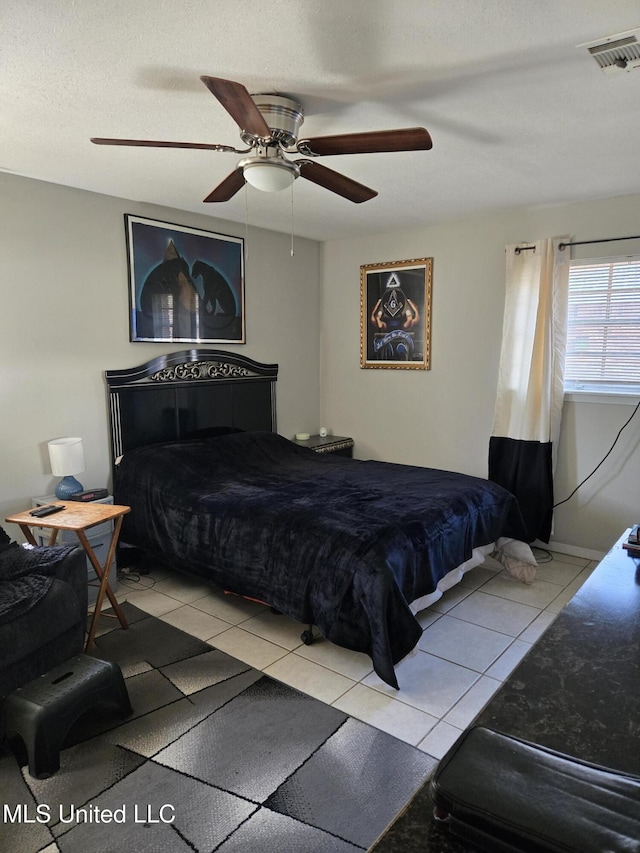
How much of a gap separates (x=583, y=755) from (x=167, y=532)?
112 inches

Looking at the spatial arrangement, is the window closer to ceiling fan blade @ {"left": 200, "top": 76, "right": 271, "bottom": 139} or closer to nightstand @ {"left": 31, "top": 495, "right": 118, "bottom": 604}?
ceiling fan blade @ {"left": 200, "top": 76, "right": 271, "bottom": 139}

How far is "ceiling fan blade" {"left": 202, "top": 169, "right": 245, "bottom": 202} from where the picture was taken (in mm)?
2420

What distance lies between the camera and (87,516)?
9.12ft

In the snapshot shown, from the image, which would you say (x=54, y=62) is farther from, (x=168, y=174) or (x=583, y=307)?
(x=583, y=307)

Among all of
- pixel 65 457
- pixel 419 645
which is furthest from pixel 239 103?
pixel 419 645

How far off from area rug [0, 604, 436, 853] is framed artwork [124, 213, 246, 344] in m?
2.44

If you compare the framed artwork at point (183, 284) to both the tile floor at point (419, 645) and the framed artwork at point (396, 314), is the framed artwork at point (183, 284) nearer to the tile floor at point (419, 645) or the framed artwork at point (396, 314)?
the framed artwork at point (396, 314)

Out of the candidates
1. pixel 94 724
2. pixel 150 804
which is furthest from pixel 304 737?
pixel 94 724

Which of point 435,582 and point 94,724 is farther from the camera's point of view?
point 435,582

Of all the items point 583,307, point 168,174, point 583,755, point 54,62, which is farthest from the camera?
point 583,307

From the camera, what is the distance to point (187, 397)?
162 inches

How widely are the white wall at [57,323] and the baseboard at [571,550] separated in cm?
315

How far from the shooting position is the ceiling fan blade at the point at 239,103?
1645 mm

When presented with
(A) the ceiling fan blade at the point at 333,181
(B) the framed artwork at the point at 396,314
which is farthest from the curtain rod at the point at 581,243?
(A) the ceiling fan blade at the point at 333,181
